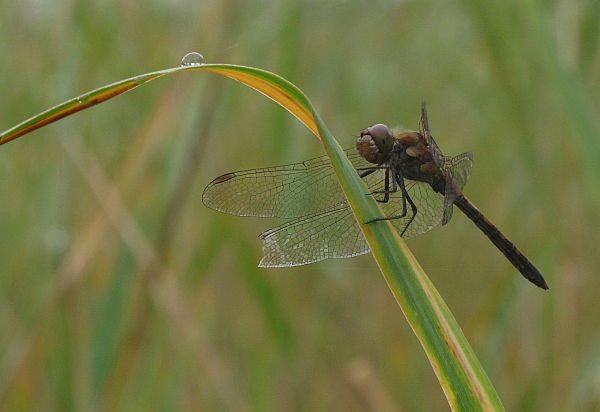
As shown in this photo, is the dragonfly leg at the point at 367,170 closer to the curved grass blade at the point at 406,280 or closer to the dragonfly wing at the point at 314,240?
the dragonfly wing at the point at 314,240

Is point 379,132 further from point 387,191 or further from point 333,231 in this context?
point 333,231

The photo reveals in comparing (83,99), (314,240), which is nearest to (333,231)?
(314,240)

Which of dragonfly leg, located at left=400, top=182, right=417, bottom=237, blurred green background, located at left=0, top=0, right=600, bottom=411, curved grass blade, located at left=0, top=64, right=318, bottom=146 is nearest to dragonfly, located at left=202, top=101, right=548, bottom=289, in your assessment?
dragonfly leg, located at left=400, top=182, right=417, bottom=237

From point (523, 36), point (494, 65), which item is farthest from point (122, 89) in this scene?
point (523, 36)

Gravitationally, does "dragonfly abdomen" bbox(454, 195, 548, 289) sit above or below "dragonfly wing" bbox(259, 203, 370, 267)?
below

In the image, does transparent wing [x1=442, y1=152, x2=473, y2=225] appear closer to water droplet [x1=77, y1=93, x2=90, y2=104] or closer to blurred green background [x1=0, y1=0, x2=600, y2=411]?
blurred green background [x1=0, y1=0, x2=600, y2=411]

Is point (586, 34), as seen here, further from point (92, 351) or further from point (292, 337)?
point (92, 351)

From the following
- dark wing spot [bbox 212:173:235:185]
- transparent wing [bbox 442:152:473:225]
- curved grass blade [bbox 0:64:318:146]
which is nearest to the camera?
curved grass blade [bbox 0:64:318:146]

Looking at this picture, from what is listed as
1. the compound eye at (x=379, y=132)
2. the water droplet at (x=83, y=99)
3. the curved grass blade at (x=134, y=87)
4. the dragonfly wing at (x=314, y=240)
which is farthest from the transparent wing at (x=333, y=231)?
the water droplet at (x=83, y=99)
